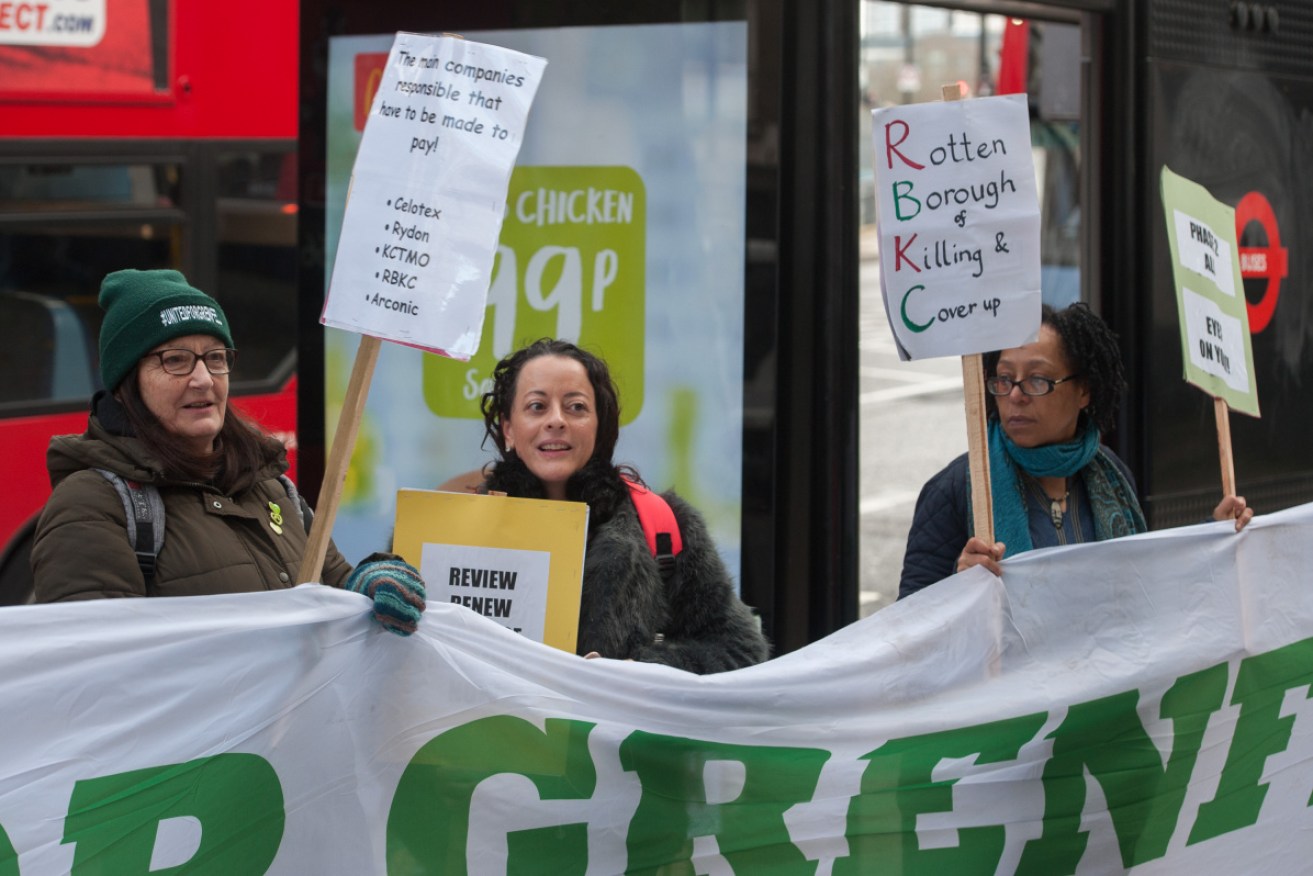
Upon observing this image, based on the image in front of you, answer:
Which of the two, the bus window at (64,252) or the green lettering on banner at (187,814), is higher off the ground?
the bus window at (64,252)

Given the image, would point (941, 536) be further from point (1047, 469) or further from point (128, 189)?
point (128, 189)

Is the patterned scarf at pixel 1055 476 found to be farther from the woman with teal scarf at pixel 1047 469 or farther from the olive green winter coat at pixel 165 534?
the olive green winter coat at pixel 165 534

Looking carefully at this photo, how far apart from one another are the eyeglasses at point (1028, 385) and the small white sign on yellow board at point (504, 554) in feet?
3.62

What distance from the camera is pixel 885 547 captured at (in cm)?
1022

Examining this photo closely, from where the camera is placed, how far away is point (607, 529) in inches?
129

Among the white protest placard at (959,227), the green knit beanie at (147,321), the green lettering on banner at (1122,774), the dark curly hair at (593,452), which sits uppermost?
the white protest placard at (959,227)

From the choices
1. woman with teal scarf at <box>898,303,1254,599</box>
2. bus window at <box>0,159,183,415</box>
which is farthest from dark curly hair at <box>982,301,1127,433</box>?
bus window at <box>0,159,183,415</box>

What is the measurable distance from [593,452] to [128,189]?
12.1ft

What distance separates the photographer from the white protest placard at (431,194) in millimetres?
2791

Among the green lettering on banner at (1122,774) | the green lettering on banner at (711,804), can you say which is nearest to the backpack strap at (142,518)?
the green lettering on banner at (711,804)

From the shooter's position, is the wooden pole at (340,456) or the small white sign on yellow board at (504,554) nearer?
the wooden pole at (340,456)

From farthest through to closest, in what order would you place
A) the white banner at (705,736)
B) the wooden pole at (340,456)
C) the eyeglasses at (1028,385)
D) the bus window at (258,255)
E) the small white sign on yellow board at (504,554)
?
the bus window at (258,255)
the eyeglasses at (1028,385)
the small white sign on yellow board at (504,554)
the wooden pole at (340,456)
the white banner at (705,736)

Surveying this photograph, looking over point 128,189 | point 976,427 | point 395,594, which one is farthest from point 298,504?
point 128,189

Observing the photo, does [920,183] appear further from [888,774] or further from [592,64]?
[592,64]
